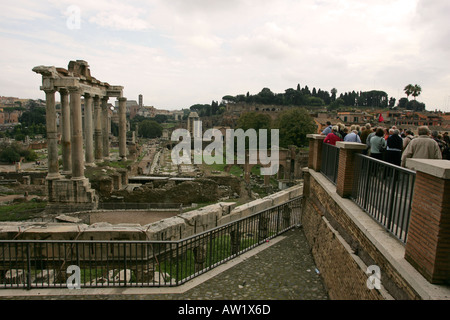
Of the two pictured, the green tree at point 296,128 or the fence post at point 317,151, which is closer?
the fence post at point 317,151

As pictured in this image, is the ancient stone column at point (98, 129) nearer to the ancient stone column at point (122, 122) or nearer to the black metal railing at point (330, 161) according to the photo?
the ancient stone column at point (122, 122)

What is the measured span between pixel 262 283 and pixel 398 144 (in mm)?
4582

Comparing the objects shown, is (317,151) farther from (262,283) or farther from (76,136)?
(76,136)

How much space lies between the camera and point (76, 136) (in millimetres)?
17062

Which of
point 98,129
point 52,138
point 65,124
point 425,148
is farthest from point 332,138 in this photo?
point 98,129

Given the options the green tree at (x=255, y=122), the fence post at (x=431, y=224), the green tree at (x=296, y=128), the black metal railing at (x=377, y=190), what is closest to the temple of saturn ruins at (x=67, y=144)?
the black metal railing at (x=377, y=190)

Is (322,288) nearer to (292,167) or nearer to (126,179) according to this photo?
(126,179)

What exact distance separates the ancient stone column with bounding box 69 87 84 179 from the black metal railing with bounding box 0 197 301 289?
8463 mm

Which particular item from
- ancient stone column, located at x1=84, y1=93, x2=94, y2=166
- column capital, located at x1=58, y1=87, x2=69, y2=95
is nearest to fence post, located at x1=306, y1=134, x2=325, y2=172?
column capital, located at x1=58, y1=87, x2=69, y2=95

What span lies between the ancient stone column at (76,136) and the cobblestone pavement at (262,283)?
1192 cm

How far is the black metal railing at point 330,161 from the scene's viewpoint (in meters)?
7.64

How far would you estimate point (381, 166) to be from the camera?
16.8ft

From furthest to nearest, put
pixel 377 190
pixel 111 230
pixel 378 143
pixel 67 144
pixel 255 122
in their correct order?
pixel 255 122 < pixel 67 144 < pixel 111 230 < pixel 378 143 < pixel 377 190
